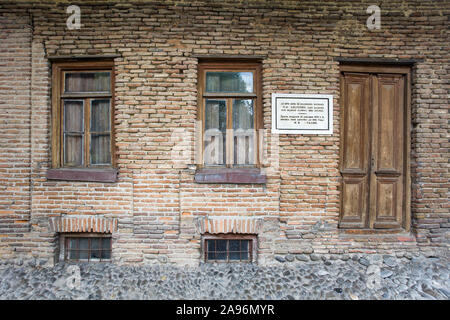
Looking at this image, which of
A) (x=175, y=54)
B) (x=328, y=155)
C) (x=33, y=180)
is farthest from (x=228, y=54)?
(x=33, y=180)

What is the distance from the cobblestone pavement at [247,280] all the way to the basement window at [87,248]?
137 millimetres

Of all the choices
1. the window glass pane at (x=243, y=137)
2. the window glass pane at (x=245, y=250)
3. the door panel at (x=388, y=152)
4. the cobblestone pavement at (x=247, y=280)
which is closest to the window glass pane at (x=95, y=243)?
the cobblestone pavement at (x=247, y=280)

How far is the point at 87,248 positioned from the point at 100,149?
5.55 feet

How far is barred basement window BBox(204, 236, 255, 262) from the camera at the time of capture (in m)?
3.62

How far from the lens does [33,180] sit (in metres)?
3.59

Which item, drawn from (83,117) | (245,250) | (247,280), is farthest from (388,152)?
(83,117)

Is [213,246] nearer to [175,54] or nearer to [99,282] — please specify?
[99,282]

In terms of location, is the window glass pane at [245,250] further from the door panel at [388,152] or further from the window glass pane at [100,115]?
the window glass pane at [100,115]

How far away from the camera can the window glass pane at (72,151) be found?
12.5ft

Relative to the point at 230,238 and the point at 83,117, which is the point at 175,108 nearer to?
the point at 83,117

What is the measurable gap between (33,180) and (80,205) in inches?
35.9

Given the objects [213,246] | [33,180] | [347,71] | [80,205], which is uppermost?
[347,71]

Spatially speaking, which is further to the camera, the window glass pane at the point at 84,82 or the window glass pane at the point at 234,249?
the window glass pane at the point at 84,82

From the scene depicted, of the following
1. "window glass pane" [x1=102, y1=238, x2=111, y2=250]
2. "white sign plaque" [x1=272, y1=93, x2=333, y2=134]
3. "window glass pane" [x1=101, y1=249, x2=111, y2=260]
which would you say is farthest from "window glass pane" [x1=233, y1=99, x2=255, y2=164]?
"window glass pane" [x1=101, y1=249, x2=111, y2=260]
